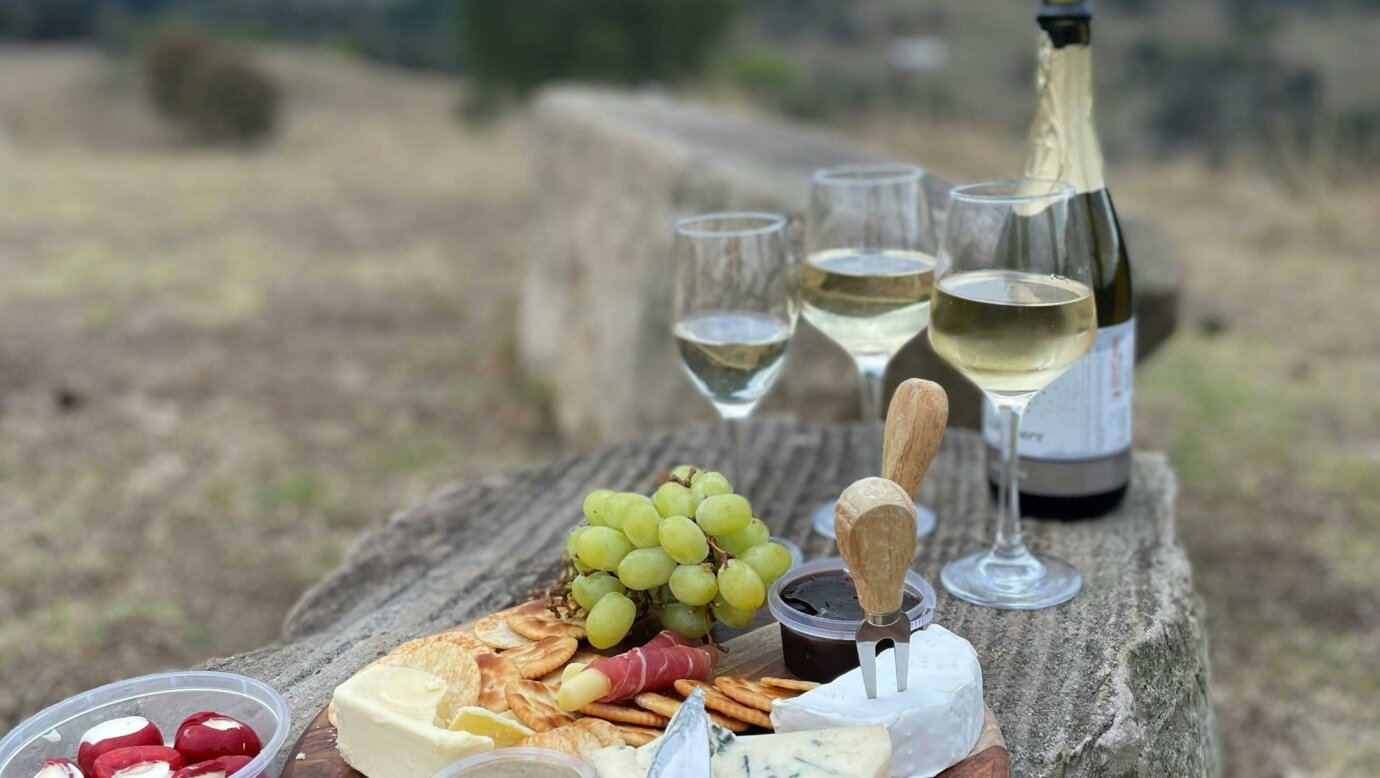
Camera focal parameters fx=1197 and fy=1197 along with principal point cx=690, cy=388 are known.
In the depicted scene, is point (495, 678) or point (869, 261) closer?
point (495, 678)

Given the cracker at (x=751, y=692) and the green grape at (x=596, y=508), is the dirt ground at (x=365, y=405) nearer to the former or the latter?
the green grape at (x=596, y=508)

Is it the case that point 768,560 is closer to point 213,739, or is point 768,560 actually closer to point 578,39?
point 213,739

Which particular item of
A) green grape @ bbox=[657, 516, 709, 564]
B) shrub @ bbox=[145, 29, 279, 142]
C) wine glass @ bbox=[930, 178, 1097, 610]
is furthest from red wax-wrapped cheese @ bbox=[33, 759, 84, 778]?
shrub @ bbox=[145, 29, 279, 142]

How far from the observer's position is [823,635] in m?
1.41

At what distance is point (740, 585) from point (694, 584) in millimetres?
56

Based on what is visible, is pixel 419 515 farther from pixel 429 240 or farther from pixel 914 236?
pixel 429 240

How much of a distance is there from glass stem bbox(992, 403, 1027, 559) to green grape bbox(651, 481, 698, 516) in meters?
0.50

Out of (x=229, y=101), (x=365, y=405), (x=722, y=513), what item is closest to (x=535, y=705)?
(x=722, y=513)

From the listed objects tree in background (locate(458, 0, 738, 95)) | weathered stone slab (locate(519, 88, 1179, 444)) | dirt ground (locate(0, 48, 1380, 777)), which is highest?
tree in background (locate(458, 0, 738, 95))

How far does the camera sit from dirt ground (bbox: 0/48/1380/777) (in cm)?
376

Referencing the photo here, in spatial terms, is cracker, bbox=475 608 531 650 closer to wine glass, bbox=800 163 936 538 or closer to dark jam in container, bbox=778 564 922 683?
dark jam in container, bbox=778 564 922 683

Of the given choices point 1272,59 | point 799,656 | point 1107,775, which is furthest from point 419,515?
point 1272,59

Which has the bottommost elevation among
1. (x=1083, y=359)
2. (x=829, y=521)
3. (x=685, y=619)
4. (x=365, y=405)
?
(x=365, y=405)

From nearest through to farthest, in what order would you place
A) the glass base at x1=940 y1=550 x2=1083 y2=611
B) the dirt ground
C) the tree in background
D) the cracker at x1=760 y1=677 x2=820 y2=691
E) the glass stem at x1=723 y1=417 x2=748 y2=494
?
1. the cracker at x1=760 y1=677 x2=820 y2=691
2. the glass base at x1=940 y1=550 x2=1083 y2=611
3. the glass stem at x1=723 y1=417 x2=748 y2=494
4. the dirt ground
5. the tree in background
